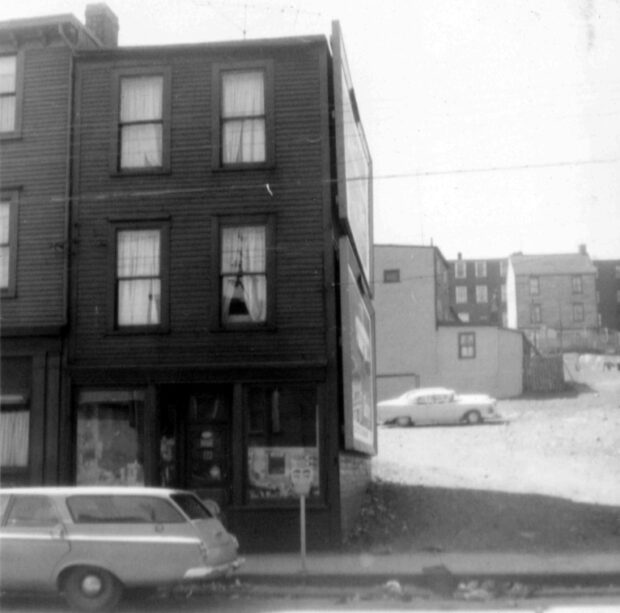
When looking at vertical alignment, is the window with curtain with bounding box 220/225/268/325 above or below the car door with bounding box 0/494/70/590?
above

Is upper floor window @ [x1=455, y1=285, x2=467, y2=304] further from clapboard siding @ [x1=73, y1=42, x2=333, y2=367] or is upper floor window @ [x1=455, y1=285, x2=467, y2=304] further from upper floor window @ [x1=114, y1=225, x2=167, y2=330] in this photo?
upper floor window @ [x1=114, y1=225, x2=167, y2=330]

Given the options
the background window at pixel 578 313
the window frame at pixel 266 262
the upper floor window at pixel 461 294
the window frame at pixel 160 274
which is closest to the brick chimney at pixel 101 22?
the window frame at pixel 160 274

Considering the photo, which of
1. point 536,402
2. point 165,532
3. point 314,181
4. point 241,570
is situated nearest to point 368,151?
point 314,181

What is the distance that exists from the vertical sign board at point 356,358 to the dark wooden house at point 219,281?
6 centimetres

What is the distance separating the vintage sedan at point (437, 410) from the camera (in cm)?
3856

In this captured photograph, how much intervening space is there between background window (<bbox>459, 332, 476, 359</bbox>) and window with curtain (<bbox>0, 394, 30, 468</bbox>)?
31.5 metres

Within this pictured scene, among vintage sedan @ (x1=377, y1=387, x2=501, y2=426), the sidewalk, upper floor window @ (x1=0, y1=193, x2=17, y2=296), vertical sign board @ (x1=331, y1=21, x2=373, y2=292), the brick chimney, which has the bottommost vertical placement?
the sidewalk

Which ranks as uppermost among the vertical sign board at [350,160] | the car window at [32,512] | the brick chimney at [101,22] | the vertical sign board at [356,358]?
the brick chimney at [101,22]

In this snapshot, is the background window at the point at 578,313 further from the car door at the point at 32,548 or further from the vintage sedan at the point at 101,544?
the car door at the point at 32,548

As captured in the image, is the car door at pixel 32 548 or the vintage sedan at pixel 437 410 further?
the vintage sedan at pixel 437 410

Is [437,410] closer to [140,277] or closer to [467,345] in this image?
[467,345]

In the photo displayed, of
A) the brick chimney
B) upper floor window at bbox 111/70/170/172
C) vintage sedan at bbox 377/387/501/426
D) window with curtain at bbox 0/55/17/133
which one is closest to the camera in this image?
upper floor window at bbox 111/70/170/172

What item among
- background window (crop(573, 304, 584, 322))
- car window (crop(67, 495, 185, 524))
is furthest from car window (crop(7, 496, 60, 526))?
background window (crop(573, 304, 584, 322))

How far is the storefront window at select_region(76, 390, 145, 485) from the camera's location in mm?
19453
